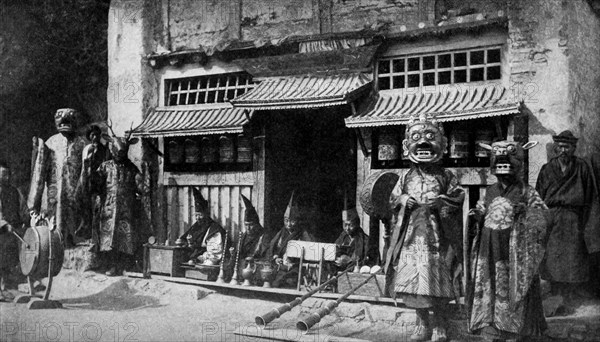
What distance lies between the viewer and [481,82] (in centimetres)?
773

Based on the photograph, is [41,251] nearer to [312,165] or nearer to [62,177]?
[62,177]

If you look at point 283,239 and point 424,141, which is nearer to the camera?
point 424,141

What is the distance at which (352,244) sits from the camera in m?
8.24

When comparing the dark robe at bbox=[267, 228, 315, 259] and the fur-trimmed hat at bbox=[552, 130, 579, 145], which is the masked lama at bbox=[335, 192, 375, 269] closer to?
the dark robe at bbox=[267, 228, 315, 259]

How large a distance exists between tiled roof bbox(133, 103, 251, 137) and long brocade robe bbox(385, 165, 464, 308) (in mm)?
3632

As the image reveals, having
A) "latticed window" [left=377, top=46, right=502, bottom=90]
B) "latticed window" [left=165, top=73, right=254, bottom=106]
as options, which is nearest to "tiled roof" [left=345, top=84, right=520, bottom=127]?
"latticed window" [left=377, top=46, right=502, bottom=90]

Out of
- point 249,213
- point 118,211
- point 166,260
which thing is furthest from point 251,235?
point 118,211

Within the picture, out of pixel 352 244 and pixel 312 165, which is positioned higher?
pixel 312 165

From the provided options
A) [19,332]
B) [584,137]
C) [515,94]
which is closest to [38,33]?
[19,332]

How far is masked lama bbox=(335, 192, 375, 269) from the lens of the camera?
8.10 metres

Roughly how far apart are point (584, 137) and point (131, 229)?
675cm

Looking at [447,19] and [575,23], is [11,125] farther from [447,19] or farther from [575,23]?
[575,23]

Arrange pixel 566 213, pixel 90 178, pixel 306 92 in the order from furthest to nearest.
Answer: pixel 90 178
pixel 306 92
pixel 566 213

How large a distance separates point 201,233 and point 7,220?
2.73 m
